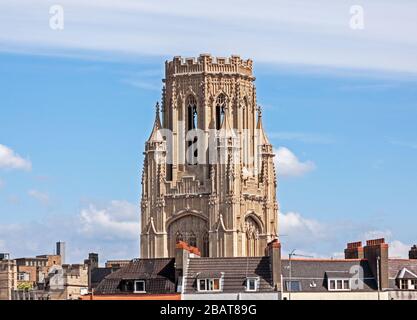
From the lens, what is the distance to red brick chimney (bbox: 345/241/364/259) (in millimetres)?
86325

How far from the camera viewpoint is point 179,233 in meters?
147

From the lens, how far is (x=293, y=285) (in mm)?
80312

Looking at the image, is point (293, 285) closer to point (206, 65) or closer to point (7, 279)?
point (7, 279)

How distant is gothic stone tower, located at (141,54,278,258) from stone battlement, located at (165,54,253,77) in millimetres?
112

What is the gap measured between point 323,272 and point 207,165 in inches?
2725

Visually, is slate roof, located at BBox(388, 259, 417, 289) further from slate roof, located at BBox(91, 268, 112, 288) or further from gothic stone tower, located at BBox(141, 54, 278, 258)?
gothic stone tower, located at BBox(141, 54, 278, 258)

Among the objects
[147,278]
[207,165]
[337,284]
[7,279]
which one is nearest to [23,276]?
[7,279]

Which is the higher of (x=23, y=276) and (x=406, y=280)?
(x=23, y=276)

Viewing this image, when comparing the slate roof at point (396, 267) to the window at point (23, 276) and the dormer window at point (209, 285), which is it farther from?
the window at point (23, 276)

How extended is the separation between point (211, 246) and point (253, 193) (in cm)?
994

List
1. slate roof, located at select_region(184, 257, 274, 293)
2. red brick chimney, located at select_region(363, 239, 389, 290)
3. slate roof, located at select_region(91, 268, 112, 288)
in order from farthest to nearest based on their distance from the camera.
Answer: slate roof, located at select_region(91, 268, 112, 288) < red brick chimney, located at select_region(363, 239, 389, 290) < slate roof, located at select_region(184, 257, 274, 293)

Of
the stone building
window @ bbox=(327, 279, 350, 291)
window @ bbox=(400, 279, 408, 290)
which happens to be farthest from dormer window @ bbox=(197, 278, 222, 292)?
the stone building

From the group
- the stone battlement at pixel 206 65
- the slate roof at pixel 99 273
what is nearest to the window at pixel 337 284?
the slate roof at pixel 99 273

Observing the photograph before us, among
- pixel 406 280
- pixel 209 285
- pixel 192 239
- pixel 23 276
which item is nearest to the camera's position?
pixel 209 285
